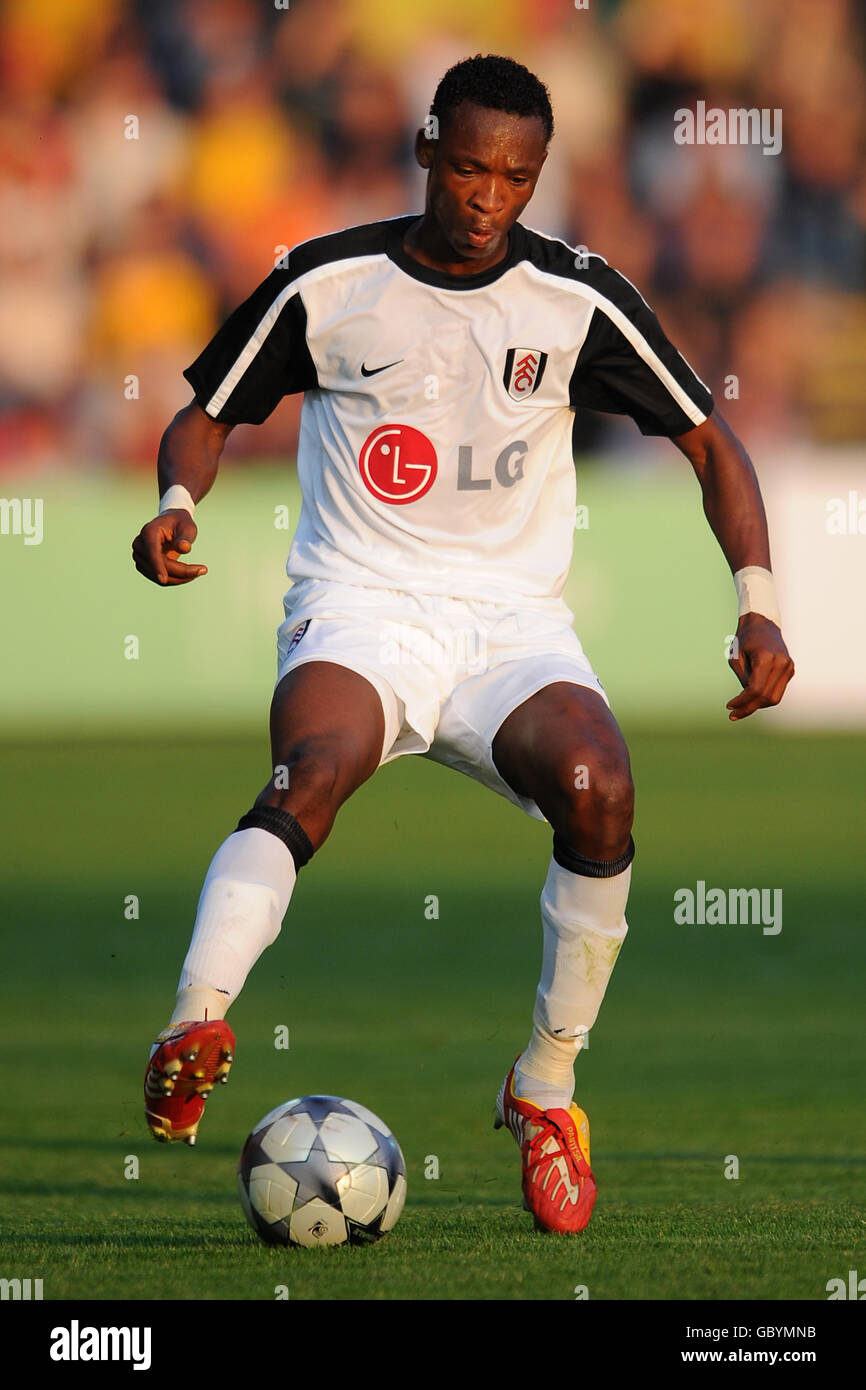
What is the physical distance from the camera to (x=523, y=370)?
470 cm

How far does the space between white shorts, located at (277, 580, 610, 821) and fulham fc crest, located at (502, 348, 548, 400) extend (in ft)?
1.59

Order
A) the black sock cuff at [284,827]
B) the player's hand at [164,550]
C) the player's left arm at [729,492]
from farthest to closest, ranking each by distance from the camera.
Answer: the player's left arm at [729,492] < the player's hand at [164,550] < the black sock cuff at [284,827]

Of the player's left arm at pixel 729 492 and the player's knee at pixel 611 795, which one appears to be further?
the player's left arm at pixel 729 492

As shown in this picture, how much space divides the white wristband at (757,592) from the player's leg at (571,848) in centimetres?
42

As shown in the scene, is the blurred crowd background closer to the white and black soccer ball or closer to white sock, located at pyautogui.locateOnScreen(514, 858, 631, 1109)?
white sock, located at pyautogui.locateOnScreen(514, 858, 631, 1109)

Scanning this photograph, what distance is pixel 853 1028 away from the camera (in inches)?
272

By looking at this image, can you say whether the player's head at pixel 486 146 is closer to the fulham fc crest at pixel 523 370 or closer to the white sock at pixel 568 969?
the fulham fc crest at pixel 523 370

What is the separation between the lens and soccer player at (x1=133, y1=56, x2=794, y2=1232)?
4.40 meters

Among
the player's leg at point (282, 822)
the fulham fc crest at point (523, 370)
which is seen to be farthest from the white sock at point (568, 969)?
the fulham fc crest at point (523, 370)

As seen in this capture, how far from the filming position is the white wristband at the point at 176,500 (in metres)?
4.46

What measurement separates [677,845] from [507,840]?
1034mm

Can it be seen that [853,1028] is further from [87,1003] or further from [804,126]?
[804,126]

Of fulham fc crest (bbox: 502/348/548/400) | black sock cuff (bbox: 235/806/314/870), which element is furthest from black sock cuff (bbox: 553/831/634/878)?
fulham fc crest (bbox: 502/348/548/400)

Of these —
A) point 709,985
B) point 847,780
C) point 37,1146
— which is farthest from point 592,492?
point 37,1146
